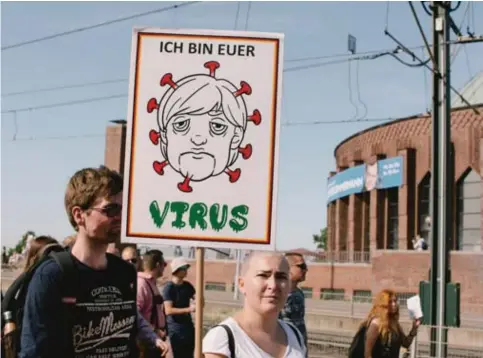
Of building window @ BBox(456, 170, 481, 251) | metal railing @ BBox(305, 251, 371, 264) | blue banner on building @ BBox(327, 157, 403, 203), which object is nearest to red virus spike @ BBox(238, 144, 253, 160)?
building window @ BBox(456, 170, 481, 251)

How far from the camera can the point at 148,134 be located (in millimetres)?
4461

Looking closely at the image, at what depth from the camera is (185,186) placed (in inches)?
175

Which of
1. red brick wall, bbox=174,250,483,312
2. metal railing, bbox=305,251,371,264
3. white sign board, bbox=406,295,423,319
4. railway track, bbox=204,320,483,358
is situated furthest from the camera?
metal railing, bbox=305,251,371,264

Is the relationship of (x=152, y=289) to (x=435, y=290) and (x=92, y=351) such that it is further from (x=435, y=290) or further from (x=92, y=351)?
(x=435, y=290)

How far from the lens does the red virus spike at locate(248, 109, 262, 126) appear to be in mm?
4457

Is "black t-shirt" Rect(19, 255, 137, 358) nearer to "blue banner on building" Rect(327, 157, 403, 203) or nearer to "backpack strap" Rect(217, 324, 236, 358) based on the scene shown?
"backpack strap" Rect(217, 324, 236, 358)

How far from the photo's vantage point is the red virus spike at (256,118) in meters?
4.46

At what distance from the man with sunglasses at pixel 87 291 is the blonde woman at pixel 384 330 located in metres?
4.50

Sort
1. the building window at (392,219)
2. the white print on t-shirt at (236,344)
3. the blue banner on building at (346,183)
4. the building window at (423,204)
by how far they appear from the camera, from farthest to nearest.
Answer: the blue banner on building at (346,183), the building window at (392,219), the building window at (423,204), the white print on t-shirt at (236,344)

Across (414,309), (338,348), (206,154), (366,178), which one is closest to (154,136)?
(206,154)

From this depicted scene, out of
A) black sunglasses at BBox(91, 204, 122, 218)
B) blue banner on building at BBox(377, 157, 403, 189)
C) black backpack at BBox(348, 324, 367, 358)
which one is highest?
blue banner on building at BBox(377, 157, 403, 189)

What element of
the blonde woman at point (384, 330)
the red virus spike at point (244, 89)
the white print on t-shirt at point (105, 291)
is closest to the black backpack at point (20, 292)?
the white print on t-shirt at point (105, 291)

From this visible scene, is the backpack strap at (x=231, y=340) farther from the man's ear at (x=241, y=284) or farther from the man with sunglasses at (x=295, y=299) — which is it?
the man with sunglasses at (x=295, y=299)

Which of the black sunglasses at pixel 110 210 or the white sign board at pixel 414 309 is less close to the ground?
the black sunglasses at pixel 110 210
